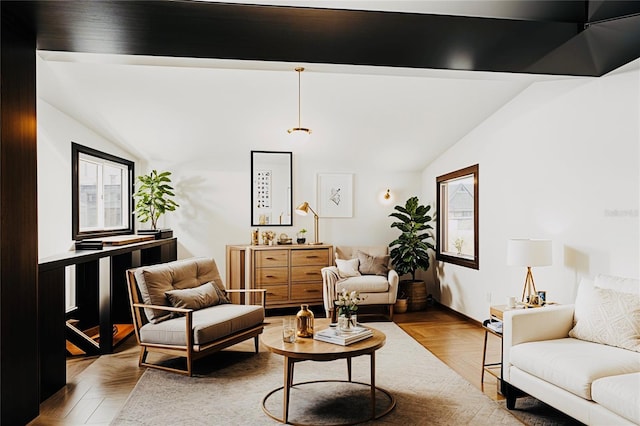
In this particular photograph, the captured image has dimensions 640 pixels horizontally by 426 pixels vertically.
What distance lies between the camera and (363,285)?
240 inches

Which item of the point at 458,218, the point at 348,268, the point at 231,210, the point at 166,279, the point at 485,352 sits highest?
the point at 231,210

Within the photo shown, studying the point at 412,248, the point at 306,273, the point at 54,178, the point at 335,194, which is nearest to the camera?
the point at 54,178

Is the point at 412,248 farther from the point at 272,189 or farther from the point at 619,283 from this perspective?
the point at 619,283

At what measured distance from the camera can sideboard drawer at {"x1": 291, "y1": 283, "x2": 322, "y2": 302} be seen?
644 cm

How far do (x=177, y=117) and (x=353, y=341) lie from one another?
3.52m

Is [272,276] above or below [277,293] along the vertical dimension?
above

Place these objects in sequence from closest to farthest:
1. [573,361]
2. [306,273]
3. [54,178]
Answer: [573,361]
[54,178]
[306,273]

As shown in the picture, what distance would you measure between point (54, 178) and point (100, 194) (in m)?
1.15

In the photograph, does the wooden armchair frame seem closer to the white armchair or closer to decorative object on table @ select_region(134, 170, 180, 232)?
the white armchair

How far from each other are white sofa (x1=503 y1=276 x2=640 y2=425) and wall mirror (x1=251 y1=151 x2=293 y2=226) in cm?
410

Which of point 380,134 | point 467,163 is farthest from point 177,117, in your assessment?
point 467,163

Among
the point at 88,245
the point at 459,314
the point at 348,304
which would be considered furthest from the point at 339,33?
the point at 459,314

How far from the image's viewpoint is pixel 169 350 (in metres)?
4.04

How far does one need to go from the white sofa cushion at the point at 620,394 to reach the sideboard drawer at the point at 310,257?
4159 mm
